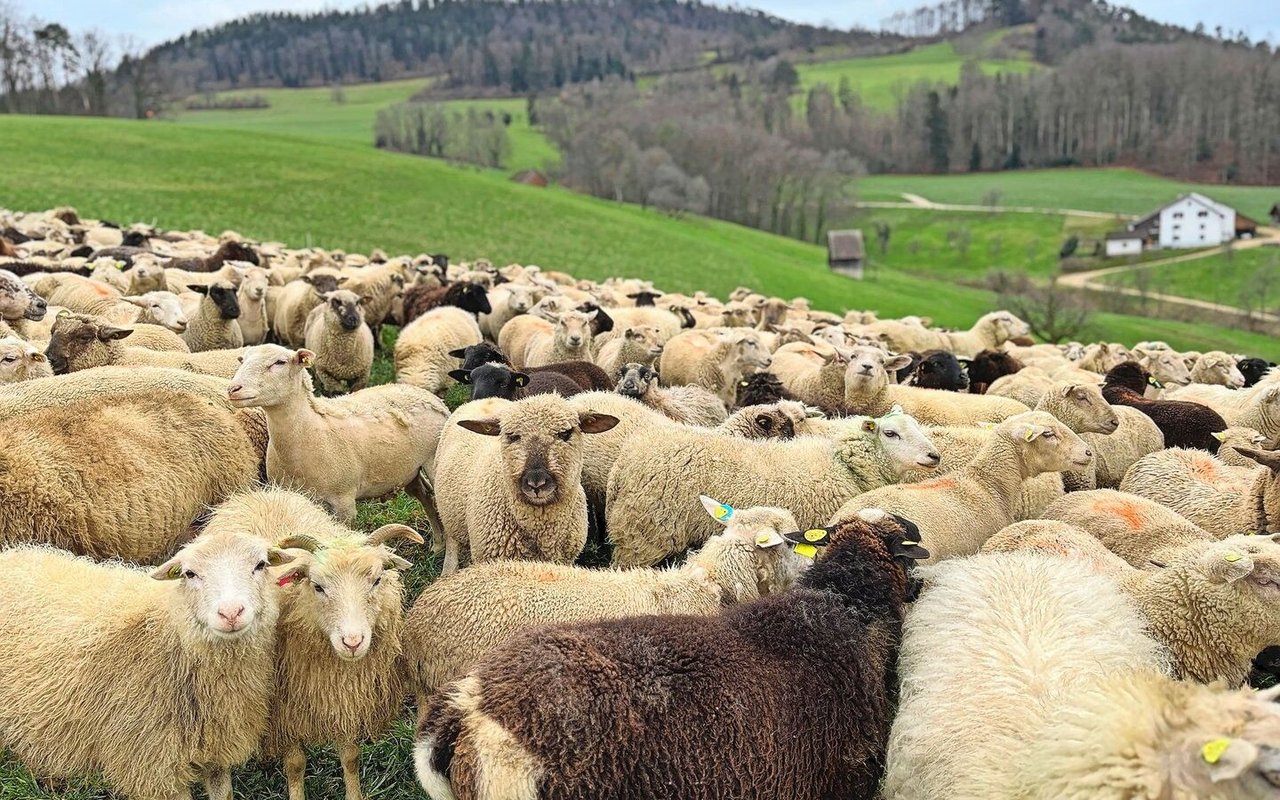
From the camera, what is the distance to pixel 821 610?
4.16 m

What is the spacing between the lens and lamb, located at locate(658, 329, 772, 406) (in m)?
10.5

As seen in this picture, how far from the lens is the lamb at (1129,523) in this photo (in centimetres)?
560

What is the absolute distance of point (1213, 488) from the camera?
6824 mm

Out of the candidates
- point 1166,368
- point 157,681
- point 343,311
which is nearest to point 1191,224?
point 1166,368

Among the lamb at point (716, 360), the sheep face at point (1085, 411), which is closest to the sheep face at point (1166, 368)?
the sheep face at point (1085, 411)

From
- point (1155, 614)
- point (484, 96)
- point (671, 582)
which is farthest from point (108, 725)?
point (484, 96)

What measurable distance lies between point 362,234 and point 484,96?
129 meters

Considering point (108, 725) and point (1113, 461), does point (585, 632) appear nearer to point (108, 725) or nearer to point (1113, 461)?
point (108, 725)

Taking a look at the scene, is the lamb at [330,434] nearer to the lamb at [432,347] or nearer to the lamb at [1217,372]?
the lamb at [432,347]

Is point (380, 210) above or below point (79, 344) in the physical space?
above

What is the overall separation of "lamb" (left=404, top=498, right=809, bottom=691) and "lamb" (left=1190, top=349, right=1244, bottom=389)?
10148 millimetres

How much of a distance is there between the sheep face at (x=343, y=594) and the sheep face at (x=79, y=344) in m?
4.23

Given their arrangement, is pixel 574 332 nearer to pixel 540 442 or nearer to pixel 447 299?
pixel 447 299

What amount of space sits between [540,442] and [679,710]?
253 cm
